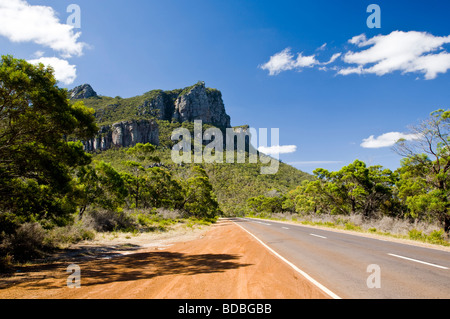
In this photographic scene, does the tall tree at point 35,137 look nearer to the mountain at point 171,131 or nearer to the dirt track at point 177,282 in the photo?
the dirt track at point 177,282

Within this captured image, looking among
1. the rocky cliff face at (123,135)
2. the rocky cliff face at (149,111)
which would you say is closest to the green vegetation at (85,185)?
the rocky cliff face at (149,111)

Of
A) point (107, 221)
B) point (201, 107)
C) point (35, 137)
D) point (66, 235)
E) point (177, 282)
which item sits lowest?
point (107, 221)

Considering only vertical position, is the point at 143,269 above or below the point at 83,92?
below

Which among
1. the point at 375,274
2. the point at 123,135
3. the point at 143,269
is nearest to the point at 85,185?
the point at 143,269

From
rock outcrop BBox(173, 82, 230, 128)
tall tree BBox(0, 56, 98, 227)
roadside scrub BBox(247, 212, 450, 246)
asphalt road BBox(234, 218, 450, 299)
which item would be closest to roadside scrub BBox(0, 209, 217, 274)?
tall tree BBox(0, 56, 98, 227)

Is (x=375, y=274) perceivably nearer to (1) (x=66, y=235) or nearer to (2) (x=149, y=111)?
(1) (x=66, y=235)

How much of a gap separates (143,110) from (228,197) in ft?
259

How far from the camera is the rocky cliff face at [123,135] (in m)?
104

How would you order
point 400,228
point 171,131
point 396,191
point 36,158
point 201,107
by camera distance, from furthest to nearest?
1. point 201,107
2. point 171,131
3. point 396,191
4. point 400,228
5. point 36,158

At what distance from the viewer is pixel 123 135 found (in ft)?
350

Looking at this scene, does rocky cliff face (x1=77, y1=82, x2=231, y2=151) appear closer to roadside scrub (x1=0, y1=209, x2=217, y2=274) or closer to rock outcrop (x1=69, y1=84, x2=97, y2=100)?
rock outcrop (x1=69, y1=84, x2=97, y2=100)

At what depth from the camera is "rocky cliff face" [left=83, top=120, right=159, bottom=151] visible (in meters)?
104
